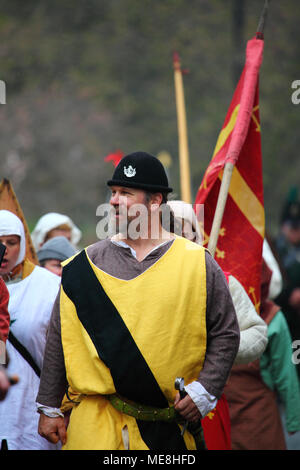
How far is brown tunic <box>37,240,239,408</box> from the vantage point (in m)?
3.56

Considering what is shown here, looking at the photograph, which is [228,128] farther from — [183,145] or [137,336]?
[137,336]

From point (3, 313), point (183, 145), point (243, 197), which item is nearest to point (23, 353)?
point (3, 313)

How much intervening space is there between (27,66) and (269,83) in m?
6.10

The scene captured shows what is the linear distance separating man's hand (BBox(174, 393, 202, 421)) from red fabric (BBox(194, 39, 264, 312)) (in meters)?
1.44

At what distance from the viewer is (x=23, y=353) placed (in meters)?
4.38

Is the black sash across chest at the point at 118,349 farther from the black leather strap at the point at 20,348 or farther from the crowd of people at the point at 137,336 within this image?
the black leather strap at the point at 20,348

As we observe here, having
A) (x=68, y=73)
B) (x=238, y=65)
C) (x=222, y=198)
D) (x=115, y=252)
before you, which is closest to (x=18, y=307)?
(x=115, y=252)

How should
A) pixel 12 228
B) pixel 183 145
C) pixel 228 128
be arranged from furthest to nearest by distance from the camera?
pixel 183 145 < pixel 228 128 < pixel 12 228

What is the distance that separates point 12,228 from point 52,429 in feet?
4.46

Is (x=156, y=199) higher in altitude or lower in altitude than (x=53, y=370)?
higher

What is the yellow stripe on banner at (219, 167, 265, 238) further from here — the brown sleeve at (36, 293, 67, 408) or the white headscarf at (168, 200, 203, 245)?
the brown sleeve at (36, 293, 67, 408)

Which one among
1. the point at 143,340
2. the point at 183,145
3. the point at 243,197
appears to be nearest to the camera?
the point at 143,340

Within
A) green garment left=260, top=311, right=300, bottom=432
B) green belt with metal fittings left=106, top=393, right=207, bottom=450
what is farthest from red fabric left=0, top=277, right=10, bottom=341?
green garment left=260, top=311, right=300, bottom=432
